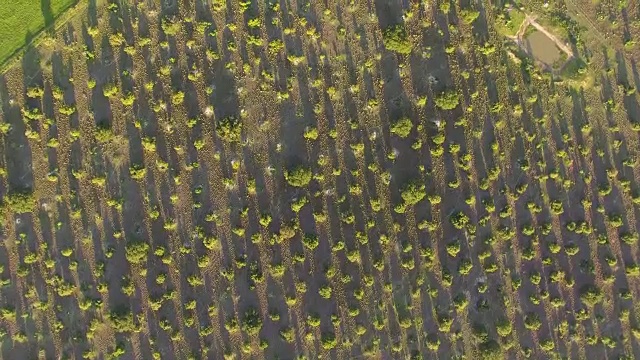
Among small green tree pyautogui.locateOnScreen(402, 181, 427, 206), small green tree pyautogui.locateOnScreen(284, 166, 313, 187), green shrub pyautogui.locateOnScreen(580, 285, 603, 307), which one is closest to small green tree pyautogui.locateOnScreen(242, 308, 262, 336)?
small green tree pyautogui.locateOnScreen(284, 166, 313, 187)

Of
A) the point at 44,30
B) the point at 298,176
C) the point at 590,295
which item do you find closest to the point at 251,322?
the point at 298,176

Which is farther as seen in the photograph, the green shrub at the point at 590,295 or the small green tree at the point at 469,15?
the small green tree at the point at 469,15

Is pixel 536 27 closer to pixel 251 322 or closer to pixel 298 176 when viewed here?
pixel 298 176

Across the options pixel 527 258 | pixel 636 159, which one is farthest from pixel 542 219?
pixel 636 159

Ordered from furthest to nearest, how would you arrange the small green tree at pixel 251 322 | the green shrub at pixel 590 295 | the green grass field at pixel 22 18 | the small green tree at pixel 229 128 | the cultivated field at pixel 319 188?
1. the green grass field at pixel 22 18
2. the small green tree at pixel 229 128
3. the cultivated field at pixel 319 188
4. the small green tree at pixel 251 322
5. the green shrub at pixel 590 295

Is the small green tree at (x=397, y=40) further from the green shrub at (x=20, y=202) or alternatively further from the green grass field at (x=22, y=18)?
the green shrub at (x=20, y=202)

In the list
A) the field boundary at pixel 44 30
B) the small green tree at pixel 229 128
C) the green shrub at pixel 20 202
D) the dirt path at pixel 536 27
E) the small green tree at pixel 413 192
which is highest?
the field boundary at pixel 44 30

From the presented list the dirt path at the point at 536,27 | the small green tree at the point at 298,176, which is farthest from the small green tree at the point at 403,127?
the dirt path at the point at 536,27
